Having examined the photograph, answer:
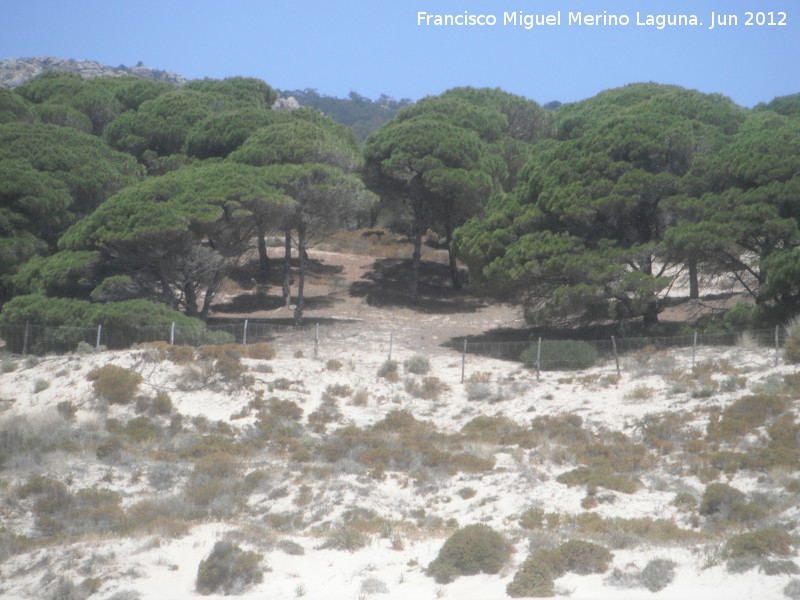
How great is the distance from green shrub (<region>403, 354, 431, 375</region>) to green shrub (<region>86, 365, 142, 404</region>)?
6.98 meters

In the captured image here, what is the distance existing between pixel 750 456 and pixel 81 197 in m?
24.5

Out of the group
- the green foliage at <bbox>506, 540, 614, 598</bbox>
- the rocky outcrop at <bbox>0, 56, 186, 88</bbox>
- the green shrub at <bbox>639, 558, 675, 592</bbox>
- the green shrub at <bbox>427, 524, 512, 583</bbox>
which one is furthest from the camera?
the rocky outcrop at <bbox>0, 56, 186, 88</bbox>

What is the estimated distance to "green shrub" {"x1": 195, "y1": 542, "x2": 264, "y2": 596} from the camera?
10859mm

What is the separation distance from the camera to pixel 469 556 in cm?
1107

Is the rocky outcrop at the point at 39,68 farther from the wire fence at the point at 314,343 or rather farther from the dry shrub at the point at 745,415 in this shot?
the dry shrub at the point at 745,415

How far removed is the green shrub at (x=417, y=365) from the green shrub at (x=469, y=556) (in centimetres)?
1133

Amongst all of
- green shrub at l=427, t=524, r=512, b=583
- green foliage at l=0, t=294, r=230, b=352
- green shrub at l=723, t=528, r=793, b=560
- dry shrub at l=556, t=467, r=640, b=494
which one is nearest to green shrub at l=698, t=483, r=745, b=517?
dry shrub at l=556, t=467, r=640, b=494

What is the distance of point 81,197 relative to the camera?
100ft

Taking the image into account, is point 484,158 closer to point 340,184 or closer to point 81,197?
point 340,184

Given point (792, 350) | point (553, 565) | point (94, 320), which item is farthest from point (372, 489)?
point (94, 320)

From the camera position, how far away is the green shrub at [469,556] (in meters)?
10.9

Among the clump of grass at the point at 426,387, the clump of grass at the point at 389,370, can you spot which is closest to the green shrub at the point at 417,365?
the clump of grass at the point at 389,370

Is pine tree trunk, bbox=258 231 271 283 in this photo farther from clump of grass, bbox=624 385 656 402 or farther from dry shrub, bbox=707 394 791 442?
dry shrub, bbox=707 394 791 442

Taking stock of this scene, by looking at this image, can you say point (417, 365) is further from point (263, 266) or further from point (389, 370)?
point (263, 266)
